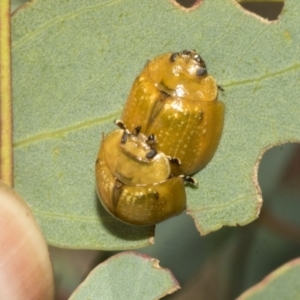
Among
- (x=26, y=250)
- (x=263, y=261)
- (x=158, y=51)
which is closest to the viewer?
(x=26, y=250)

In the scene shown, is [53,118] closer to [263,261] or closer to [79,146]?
[79,146]

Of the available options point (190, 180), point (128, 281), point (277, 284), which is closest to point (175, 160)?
point (190, 180)

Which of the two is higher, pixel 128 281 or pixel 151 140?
pixel 151 140

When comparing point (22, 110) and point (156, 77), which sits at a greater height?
point (156, 77)

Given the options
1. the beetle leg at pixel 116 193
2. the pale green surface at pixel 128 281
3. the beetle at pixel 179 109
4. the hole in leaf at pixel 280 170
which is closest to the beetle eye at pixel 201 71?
the beetle at pixel 179 109

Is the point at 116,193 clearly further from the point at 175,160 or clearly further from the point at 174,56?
the point at 174,56

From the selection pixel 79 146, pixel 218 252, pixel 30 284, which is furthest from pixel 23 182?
pixel 218 252

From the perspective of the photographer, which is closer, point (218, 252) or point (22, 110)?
point (22, 110)
